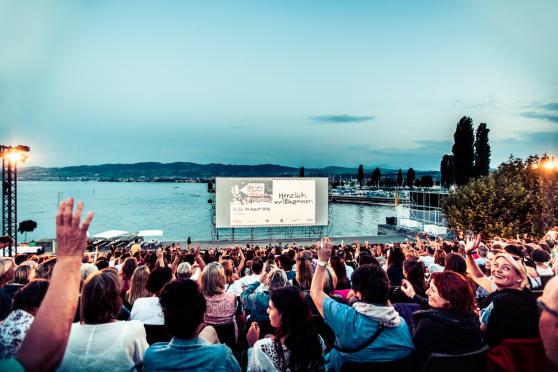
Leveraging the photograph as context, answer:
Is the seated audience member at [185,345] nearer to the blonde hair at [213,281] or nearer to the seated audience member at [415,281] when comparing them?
the blonde hair at [213,281]

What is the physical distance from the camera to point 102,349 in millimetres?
2027

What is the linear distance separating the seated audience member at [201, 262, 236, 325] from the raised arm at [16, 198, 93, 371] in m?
2.31

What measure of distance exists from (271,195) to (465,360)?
764 inches

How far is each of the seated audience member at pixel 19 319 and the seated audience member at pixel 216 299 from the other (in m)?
1.61

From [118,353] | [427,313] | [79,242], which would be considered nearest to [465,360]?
[427,313]

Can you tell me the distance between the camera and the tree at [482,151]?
36531mm

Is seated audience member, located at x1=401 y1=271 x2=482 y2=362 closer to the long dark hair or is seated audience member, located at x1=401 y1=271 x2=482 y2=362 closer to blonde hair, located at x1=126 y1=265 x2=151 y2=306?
the long dark hair

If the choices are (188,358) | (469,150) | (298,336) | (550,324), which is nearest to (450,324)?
(298,336)

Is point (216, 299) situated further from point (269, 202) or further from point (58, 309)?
point (269, 202)

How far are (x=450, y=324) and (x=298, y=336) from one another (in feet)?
3.26

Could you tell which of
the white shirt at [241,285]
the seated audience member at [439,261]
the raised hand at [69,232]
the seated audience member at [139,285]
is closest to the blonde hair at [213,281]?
the seated audience member at [139,285]

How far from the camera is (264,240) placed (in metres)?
23.9

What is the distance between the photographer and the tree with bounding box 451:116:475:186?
1454 inches

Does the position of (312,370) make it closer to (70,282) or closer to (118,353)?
(118,353)
